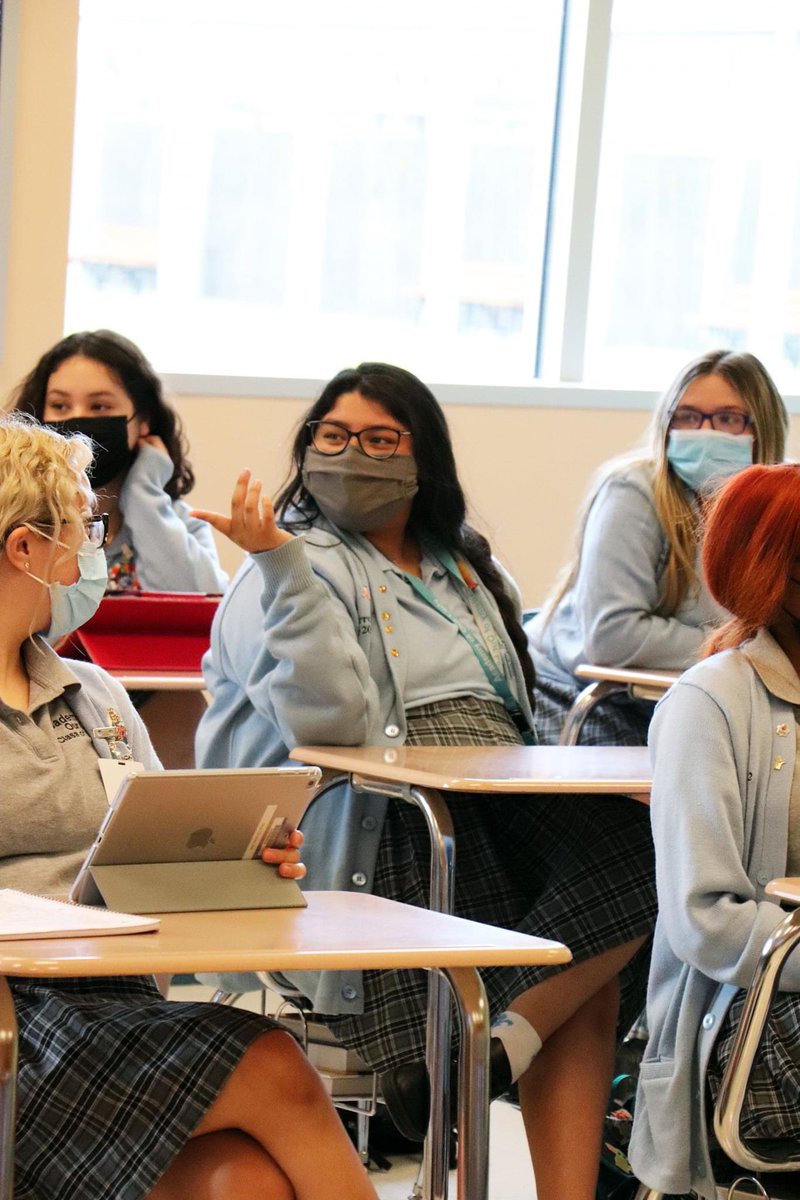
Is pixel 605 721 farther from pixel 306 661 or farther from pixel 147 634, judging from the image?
pixel 306 661

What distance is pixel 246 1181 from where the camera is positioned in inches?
67.0

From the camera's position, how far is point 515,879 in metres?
2.79

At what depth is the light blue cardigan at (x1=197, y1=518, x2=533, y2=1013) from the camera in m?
2.65

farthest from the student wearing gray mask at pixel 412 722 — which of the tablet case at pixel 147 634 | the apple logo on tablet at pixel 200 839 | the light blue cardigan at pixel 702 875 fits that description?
the apple logo on tablet at pixel 200 839

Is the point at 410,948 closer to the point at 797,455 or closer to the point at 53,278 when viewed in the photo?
the point at 53,278

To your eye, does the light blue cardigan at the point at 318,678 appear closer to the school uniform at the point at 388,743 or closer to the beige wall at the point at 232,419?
the school uniform at the point at 388,743

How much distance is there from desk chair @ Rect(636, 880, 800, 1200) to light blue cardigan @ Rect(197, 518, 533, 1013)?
0.81 m

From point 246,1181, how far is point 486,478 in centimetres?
334

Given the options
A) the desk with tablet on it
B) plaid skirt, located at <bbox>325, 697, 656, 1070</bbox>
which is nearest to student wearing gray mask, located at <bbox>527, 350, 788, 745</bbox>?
plaid skirt, located at <bbox>325, 697, 656, 1070</bbox>

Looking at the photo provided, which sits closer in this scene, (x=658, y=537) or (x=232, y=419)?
(x=658, y=537)

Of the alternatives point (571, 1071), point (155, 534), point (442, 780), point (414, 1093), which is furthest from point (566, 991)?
point (155, 534)

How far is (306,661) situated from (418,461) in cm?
55

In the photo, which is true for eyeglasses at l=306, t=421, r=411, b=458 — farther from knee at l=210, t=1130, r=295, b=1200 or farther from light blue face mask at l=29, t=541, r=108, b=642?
knee at l=210, t=1130, r=295, b=1200

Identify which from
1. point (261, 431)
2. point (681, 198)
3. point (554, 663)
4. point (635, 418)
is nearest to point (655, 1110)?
point (554, 663)
